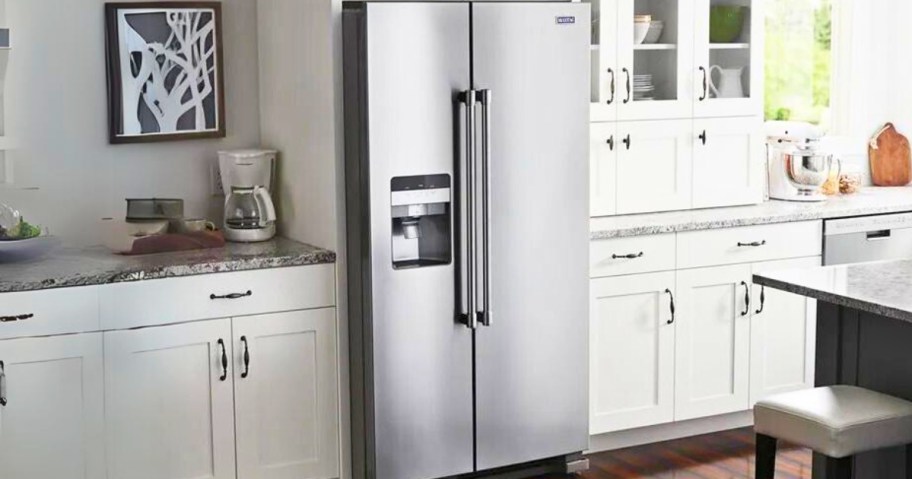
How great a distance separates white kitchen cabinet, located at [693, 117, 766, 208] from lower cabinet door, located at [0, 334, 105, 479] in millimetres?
2522

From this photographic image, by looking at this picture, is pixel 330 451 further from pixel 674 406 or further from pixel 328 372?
pixel 674 406

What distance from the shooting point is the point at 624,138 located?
16.8 ft

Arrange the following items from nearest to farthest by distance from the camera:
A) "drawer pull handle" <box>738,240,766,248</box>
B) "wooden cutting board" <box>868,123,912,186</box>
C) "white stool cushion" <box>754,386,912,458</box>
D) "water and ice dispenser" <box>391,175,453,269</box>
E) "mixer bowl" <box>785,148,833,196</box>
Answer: "white stool cushion" <box>754,386,912,458</box> → "water and ice dispenser" <box>391,175,453,269</box> → "drawer pull handle" <box>738,240,766,248</box> → "mixer bowl" <box>785,148,833,196</box> → "wooden cutting board" <box>868,123,912,186</box>

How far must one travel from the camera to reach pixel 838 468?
3.38 m

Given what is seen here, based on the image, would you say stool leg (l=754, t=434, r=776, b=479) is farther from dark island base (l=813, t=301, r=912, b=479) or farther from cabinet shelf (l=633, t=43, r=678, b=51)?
cabinet shelf (l=633, t=43, r=678, b=51)

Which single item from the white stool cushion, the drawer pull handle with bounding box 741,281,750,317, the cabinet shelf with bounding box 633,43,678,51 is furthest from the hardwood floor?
the cabinet shelf with bounding box 633,43,678,51

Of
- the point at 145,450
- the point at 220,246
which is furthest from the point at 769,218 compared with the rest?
the point at 145,450

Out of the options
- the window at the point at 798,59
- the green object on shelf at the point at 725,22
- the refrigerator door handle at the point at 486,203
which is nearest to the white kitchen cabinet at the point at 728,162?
the green object on shelf at the point at 725,22

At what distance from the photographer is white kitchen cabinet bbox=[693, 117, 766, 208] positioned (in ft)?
17.5

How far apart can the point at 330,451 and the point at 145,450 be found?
633 mm

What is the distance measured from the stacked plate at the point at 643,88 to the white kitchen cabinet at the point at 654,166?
0.11 metres

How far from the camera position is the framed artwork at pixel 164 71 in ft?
15.1

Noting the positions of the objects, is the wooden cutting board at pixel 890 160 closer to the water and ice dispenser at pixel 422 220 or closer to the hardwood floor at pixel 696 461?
the hardwood floor at pixel 696 461

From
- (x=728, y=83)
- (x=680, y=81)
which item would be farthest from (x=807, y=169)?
(x=680, y=81)
